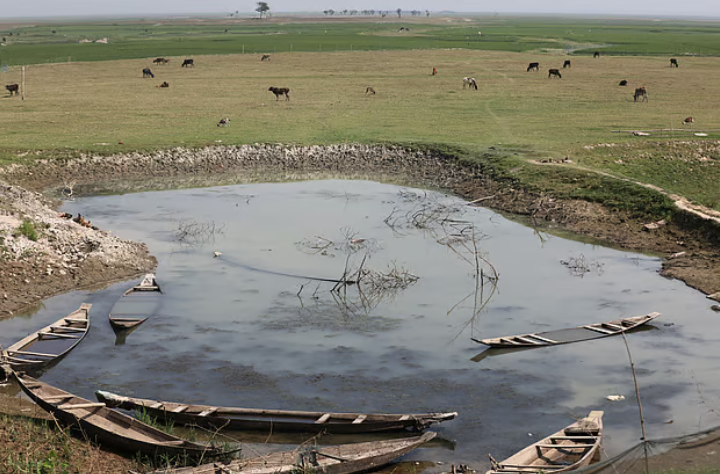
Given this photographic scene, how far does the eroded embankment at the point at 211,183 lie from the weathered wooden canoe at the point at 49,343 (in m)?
2.50

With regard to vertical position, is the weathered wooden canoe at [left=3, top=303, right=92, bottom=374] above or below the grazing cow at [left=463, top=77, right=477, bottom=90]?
below

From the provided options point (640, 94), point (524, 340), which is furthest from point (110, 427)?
point (640, 94)

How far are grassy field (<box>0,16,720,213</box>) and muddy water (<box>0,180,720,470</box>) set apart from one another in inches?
257

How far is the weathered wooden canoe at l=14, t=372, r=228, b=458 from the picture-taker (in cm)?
1139

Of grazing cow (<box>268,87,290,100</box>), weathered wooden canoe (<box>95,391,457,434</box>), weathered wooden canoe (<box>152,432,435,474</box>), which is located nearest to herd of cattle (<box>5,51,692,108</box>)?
grazing cow (<box>268,87,290,100</box>)

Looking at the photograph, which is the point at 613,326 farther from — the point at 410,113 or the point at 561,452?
the point at 410,113

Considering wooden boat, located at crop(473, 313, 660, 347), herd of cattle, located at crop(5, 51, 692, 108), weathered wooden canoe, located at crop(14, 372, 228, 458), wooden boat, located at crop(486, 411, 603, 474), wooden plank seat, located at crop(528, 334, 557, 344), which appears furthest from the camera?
herd of cattle, located at crop(5, 51, 692, 108)

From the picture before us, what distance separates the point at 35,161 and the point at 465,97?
28850 mm

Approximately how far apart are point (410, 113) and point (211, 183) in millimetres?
15710

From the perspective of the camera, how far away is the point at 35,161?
32.4 metres

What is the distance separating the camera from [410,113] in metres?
44.3

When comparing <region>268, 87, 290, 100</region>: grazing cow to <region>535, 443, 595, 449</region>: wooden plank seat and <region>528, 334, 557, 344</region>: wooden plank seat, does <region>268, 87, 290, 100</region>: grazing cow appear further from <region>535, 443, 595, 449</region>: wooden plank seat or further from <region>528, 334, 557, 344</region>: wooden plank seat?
<region>535, 443, 595, 449</region>: wooden plank seat

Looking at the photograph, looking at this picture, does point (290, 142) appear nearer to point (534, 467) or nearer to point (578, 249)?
point (578, 249)

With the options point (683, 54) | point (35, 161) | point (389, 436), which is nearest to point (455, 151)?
point (35, 161)
